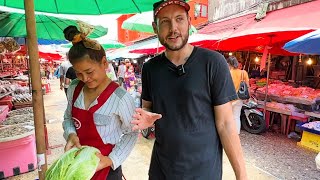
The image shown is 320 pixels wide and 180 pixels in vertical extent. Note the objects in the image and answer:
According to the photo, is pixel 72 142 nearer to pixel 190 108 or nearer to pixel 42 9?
pixel 190 108

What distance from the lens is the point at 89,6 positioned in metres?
2.30

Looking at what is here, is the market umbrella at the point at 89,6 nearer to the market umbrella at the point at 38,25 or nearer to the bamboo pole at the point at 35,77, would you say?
the bamboo pole at the point at 35,77

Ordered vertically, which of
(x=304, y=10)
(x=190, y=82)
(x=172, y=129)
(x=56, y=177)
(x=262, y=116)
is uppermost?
(x=304, y=10)

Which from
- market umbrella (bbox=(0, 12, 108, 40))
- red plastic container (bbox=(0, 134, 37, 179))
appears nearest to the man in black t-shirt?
market umbrella (bbox=(0, 12, 108, 40))

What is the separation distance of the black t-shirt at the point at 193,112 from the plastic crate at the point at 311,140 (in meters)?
5.09

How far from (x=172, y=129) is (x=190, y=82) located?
34 centimetres

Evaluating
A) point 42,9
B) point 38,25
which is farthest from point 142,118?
point 38,25

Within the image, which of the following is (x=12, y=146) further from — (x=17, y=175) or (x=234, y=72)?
(x=234, y=72)

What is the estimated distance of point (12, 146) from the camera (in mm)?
3994

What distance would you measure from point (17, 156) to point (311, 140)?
6330 millimetres

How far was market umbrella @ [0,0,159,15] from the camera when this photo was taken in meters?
2.18

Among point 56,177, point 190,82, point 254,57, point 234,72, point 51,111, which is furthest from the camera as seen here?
point 254,57

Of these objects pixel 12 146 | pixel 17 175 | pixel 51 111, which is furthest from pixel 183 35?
pixel 51 111

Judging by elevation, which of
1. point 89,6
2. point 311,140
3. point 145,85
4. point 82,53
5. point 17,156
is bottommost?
point 311,140
